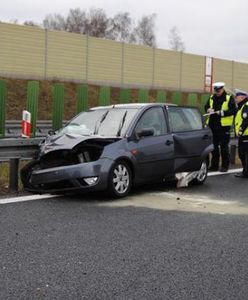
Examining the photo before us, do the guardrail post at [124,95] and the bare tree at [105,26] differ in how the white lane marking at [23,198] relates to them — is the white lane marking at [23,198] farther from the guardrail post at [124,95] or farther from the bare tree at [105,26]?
the bare tree at [105,26]

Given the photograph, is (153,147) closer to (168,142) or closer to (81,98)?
(168,142)

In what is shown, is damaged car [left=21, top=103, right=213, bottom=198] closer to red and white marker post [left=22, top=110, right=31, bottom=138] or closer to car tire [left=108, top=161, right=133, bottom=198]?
car tire [left=108, top=161, right=133, bottom=198]

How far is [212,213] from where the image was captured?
24.6ft

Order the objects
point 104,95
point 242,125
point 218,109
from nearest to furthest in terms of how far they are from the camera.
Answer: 1. point 242,125
2. point 218,109
3. point 104,95

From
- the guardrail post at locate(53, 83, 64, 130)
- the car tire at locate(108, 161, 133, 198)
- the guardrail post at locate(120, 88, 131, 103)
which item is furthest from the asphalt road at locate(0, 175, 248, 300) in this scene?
the guardrail post at locate(120, 88, 131, 103)

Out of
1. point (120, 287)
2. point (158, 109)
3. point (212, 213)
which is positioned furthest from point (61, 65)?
point (120, 287)

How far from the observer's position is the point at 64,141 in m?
8.50

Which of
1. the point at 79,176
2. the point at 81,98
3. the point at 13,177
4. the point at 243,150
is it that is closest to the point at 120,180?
the point at 79,176

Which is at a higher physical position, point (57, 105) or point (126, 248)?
point (57, 105)

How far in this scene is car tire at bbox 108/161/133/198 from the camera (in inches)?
322

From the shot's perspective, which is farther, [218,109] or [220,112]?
[218,109]

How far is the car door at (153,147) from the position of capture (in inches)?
342

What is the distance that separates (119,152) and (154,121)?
4.15 feet

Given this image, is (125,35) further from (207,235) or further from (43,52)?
(207,235)
